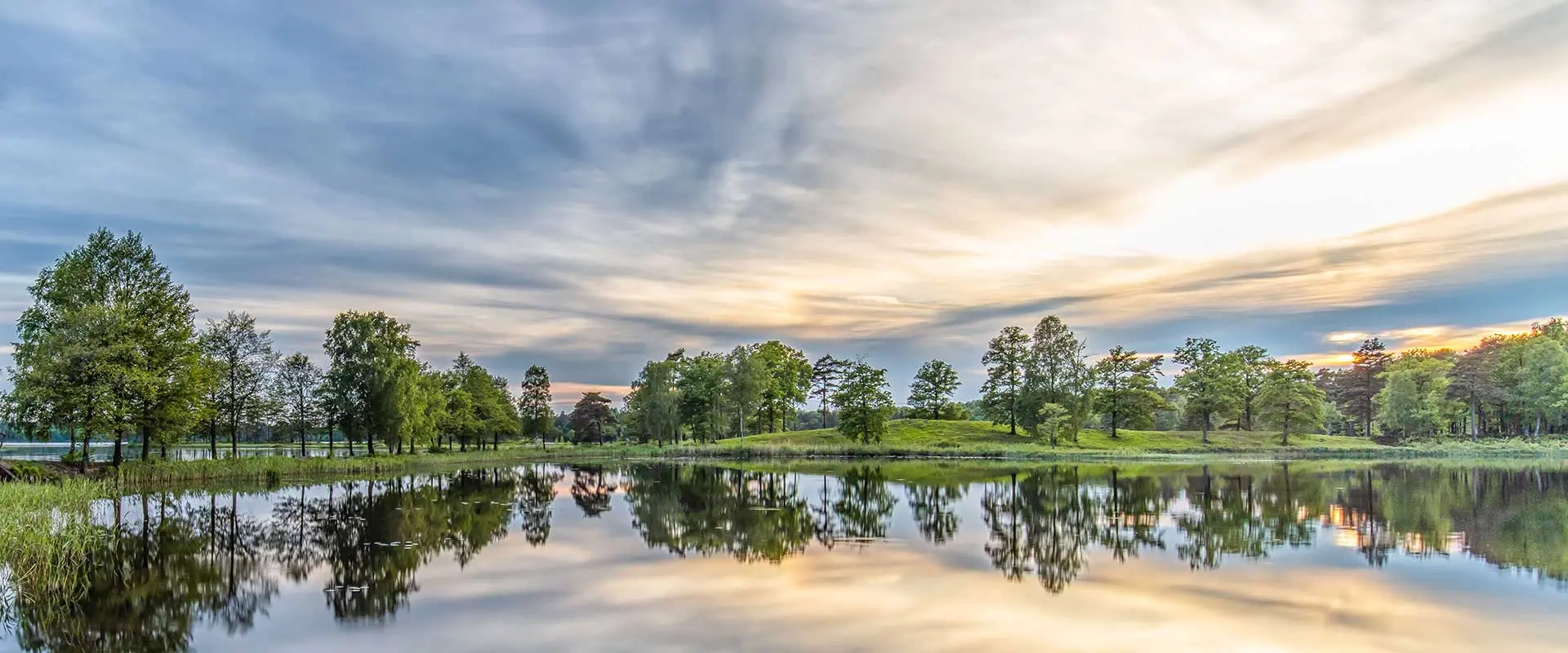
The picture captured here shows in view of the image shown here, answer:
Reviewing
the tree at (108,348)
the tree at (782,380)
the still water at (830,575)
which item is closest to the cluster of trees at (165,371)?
the tree at (108,348)

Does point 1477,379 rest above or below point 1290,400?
above

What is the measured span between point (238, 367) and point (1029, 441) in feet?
201

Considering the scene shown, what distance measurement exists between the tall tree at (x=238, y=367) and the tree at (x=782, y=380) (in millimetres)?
48344

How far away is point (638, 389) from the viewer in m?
86.8

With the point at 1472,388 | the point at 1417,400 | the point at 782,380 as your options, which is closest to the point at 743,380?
the point at 782,380

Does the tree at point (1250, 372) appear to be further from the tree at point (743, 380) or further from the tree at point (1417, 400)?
the tree at point (743, 380)

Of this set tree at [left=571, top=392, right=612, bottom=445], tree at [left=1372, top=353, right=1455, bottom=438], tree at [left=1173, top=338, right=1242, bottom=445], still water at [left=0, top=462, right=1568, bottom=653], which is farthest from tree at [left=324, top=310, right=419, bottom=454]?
tree at [left=1372, top=353, right=1455, bottom=438]

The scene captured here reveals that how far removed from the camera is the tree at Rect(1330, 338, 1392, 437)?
9006 cm

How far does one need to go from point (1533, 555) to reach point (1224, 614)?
32.4ft

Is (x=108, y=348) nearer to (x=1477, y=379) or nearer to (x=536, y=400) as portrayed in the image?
(x=536, y=400)

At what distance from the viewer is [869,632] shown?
1112 cm

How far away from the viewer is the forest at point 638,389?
3666 cm

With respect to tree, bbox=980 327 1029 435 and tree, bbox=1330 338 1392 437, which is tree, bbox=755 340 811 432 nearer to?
tree, bbox=980 327 1029 435

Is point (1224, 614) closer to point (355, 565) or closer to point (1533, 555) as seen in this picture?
point (1533, 555)
